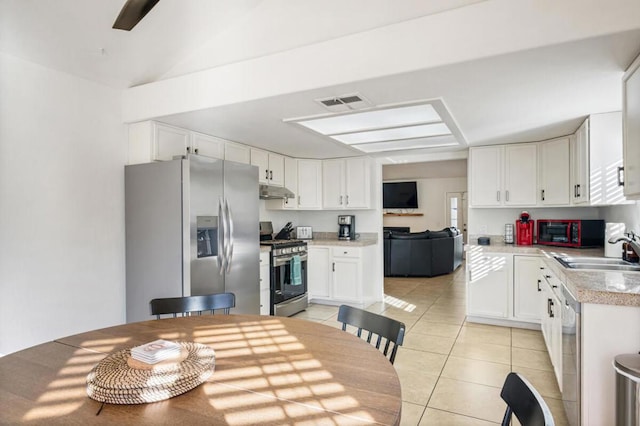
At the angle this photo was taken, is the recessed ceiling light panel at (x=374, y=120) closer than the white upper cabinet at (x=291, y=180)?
Yes

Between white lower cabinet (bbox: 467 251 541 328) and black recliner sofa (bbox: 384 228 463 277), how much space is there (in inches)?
123

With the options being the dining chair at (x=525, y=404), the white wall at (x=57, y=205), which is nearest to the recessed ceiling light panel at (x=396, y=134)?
the white wall at (x=57, y=205)

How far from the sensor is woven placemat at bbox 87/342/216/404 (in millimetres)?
1148

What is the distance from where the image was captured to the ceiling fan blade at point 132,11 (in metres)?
1.74

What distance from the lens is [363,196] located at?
18.5 feet

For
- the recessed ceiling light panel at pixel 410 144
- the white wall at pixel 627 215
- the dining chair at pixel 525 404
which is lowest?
the dining chair at pixel 525 404

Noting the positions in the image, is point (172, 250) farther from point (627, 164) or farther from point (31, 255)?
point (627, 164)

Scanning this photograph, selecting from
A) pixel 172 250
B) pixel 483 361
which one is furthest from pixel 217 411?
pixel 483 361

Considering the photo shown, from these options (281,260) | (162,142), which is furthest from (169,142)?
(281,260)

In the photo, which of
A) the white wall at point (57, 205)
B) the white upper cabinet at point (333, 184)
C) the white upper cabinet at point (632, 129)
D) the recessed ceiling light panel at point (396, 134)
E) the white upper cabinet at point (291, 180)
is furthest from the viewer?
the white upper cabinet at point (333, 184)

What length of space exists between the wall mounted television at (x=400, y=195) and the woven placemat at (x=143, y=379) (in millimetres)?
10518

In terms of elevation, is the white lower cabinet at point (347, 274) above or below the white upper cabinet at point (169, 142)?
below

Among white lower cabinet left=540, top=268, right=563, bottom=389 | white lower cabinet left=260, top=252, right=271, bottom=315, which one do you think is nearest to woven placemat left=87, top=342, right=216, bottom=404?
white lower cabinet left=540, top=268, right=563, bottom=389

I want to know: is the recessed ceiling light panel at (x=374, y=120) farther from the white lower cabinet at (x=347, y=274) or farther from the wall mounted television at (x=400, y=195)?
the wall mounted television at (x=400, y=195)
